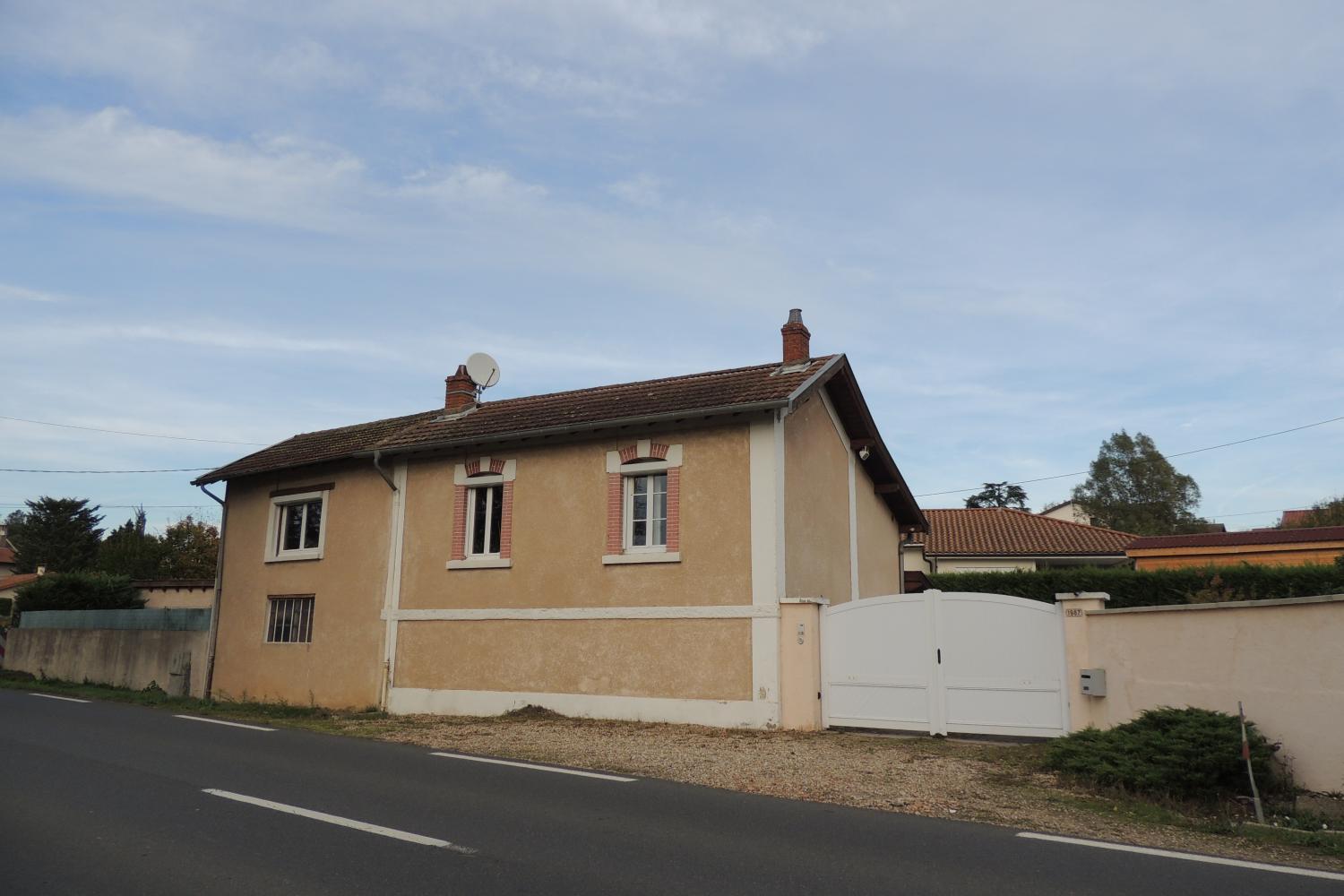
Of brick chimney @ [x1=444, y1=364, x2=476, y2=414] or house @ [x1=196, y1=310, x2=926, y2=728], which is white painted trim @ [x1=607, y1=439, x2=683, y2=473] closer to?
house @ [x1=196, y1=310, x2=926, y2=728]

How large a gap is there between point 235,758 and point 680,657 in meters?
6.13

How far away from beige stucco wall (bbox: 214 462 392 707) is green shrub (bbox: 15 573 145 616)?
35.4ft

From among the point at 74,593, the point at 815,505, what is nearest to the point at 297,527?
the point at 815,505

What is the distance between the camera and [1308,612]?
8.73 m

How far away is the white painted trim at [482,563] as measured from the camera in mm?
15734

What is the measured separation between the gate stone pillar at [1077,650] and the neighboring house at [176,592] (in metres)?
26.4

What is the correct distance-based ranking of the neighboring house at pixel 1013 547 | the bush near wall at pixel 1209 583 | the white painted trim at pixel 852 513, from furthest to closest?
the neighboring house at pixel 1013 547 < the bush near wall at pixel 1209 583 < the white painted trim at pixel 852 513

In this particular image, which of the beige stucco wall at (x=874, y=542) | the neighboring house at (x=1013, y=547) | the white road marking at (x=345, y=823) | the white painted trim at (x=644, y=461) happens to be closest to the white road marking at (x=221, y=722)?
the white road marking at (x=345, y=823)

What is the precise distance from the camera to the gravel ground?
7211 millimetres

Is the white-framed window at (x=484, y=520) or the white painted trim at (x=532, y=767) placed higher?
the white-framed window at (x=484, y=520)

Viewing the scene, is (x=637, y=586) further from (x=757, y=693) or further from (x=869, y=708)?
(x=869, y=708)

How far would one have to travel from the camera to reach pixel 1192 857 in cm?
625

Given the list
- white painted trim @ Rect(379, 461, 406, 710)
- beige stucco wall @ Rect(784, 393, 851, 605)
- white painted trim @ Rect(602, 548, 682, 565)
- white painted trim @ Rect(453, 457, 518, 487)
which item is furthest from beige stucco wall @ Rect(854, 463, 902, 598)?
white painted trim @ Rect(379, 461, 406, 710)

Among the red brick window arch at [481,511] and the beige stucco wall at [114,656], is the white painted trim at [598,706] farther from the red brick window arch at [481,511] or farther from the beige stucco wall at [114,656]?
the beige stucco wall at [114,656]
